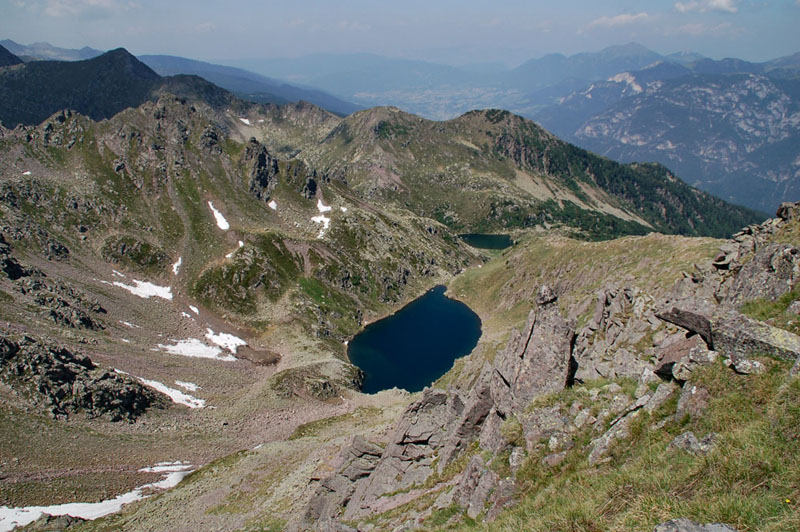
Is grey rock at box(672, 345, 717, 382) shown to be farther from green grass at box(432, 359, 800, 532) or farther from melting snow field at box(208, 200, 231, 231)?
melting snow field at box(208, 200, 231, 231)

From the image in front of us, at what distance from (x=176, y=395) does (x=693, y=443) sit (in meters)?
79.0

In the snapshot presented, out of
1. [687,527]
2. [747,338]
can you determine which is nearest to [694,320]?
[747,338]

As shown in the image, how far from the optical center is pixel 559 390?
73.6ft

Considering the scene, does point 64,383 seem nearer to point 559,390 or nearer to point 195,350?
point 195,350

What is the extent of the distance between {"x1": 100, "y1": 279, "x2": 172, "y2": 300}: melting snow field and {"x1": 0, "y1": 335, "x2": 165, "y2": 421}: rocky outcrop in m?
45.3

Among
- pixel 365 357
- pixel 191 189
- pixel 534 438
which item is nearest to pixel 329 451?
pixel 534 438

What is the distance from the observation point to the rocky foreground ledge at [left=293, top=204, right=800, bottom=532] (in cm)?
1541

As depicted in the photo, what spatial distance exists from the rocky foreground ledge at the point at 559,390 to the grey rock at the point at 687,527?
0.9 inches

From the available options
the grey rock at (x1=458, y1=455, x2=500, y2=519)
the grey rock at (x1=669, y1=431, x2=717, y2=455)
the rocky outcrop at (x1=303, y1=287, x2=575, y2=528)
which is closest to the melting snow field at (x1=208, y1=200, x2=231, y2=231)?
the rocky outcrop at (x1=303, y1=287, x2=575, y2=528)

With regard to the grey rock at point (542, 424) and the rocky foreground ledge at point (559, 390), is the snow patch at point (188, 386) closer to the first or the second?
the rocky foreground ledge at point (559, 390)

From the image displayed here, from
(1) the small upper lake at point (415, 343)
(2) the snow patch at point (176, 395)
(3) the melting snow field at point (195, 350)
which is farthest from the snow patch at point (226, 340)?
(1) the small upper lake at point (415, 343)

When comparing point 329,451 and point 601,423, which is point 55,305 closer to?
point 329,451

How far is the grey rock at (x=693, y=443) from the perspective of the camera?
12.5 m

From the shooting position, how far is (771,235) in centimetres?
3231
